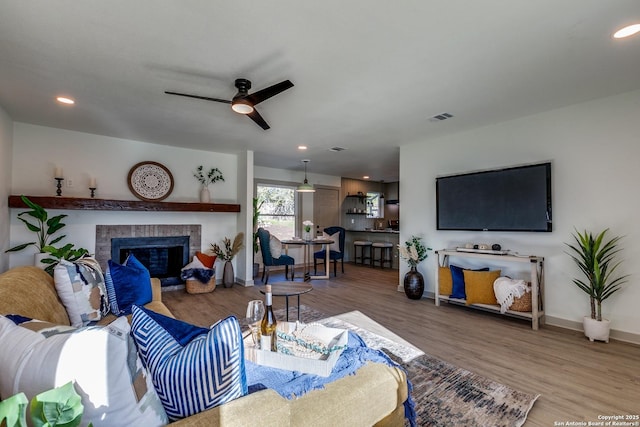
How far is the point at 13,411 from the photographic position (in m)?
0.51

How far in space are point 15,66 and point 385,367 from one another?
3.60 m

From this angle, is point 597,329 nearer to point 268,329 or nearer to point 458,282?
point 458,282

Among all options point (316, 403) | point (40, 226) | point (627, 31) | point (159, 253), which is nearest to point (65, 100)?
point (40, 226)

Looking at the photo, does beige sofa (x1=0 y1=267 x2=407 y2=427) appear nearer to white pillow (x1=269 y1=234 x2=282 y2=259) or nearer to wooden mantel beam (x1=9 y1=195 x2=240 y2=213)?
wooden mantel beam (x1=9 y1=195 x2=240 y2=213)

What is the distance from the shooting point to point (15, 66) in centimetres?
251

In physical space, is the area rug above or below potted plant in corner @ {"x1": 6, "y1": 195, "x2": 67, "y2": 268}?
below

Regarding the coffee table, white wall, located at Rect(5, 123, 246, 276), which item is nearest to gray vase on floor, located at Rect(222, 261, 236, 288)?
white wall, located at Rect(5, 123, 246, 276)

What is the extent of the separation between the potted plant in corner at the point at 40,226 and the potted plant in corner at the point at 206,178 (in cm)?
194

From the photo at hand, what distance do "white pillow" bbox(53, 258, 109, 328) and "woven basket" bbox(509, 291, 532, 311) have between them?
160 inches

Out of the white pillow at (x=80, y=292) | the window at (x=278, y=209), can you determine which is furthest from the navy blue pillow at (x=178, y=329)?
the window at (x=278, y=209)

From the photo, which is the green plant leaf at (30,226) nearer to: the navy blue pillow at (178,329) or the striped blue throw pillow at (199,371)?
the navy blue pillow at (178,329)

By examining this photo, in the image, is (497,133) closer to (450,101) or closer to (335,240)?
(450,101)

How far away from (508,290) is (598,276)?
818mm

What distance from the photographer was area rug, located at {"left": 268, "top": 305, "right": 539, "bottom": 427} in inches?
70.7
